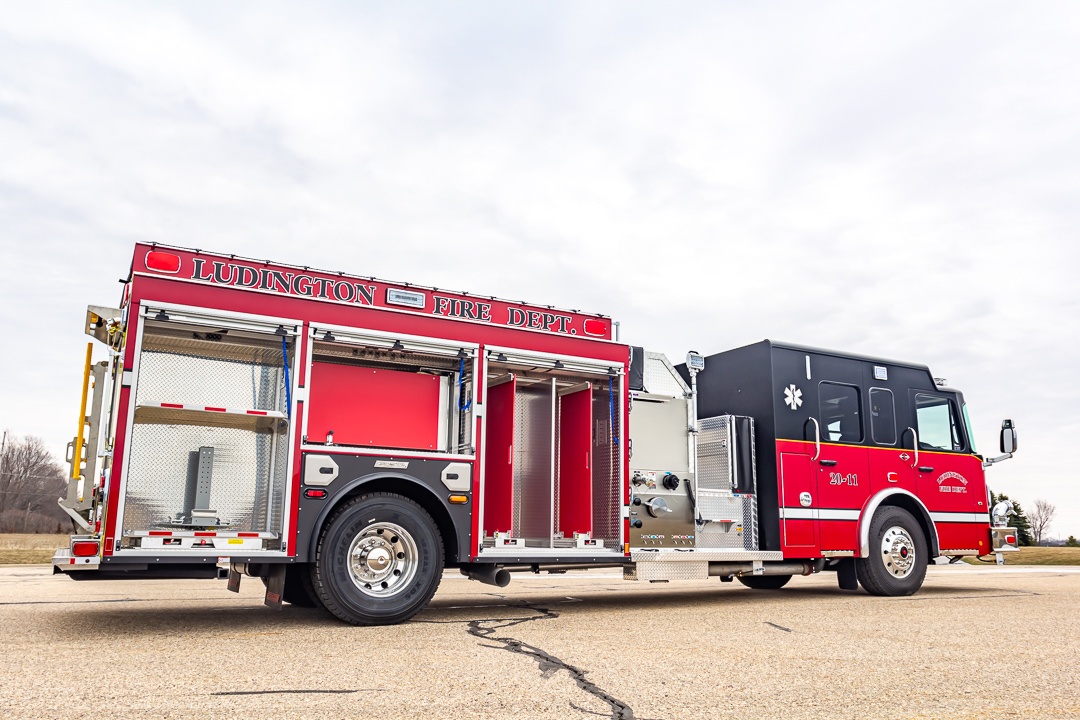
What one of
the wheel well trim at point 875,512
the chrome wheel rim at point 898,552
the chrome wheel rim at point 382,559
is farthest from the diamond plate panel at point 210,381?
the chrome wheel rim at point 898,552

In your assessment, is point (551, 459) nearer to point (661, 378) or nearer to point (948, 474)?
point (661, 378)

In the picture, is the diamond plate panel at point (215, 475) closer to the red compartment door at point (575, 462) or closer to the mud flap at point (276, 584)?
the mud flap at point (276, 584)

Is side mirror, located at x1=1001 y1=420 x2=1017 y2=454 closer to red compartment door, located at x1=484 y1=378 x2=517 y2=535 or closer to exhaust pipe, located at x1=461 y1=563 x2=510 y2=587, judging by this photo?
red compartment door, located at x1=484 y1=378 x2=517 y2=535

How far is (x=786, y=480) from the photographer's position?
10281 mm

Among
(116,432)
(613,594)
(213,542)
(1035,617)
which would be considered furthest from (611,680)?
(613,594)

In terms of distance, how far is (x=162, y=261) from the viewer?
7.16 metres

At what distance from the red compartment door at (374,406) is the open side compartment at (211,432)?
1.71 ft

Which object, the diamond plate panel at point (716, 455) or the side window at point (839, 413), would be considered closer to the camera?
the diamond plate panel at point (716, 455)

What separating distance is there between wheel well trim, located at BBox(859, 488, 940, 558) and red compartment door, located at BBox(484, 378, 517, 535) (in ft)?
15.1

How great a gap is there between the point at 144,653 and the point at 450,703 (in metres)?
2.64

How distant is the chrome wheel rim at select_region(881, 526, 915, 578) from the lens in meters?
10.8

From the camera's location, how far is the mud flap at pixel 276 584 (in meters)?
7.32

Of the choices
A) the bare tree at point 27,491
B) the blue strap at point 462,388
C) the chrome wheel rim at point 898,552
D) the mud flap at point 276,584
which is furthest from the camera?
the bare tree at point 27,491

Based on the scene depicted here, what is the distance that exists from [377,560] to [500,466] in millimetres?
1779
